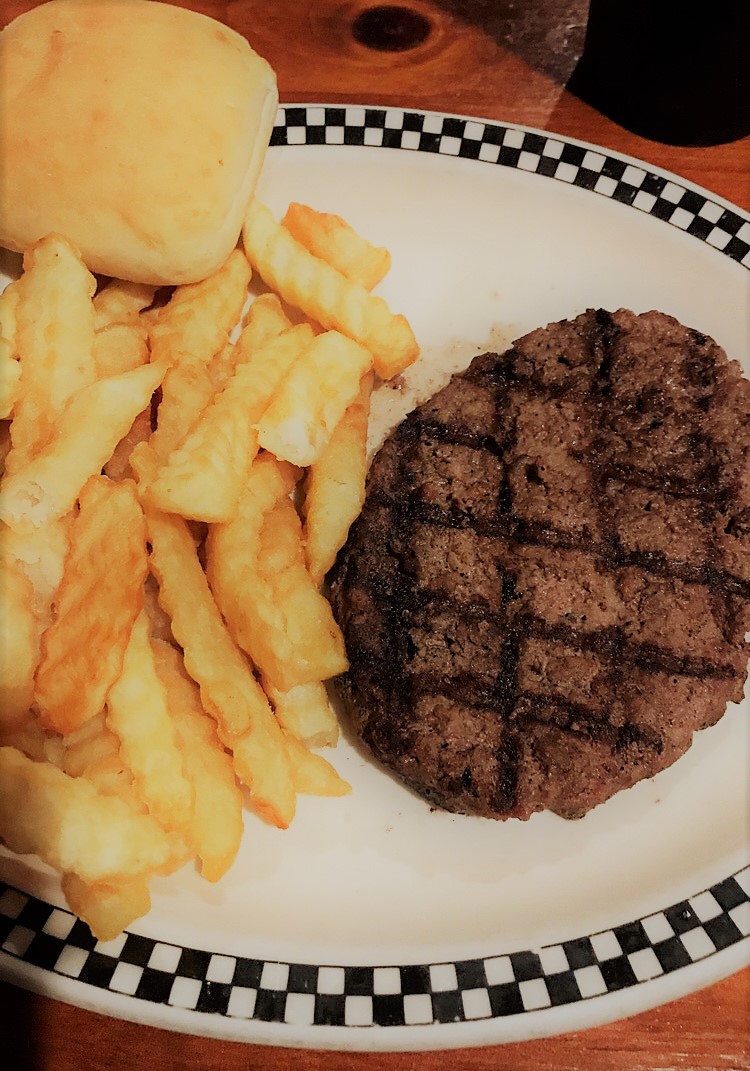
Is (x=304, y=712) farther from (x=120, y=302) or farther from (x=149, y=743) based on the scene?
(x=120, y=302)

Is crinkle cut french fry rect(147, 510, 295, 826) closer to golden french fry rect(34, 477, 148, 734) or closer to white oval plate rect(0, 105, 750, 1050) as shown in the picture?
golden french fry rect(34, 477, 148, 734)

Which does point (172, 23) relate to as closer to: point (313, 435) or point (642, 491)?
point (313, 435)

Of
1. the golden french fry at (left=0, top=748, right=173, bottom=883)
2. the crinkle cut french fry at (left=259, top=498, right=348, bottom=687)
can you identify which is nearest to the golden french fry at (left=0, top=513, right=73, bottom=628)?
the golden french fry at (left=0, top=748, right=173, bottom=883)

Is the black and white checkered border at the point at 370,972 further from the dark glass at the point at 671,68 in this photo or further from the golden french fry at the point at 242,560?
the dark glass at the point at 671,68

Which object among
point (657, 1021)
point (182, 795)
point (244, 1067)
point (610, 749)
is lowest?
point (244, 1067)

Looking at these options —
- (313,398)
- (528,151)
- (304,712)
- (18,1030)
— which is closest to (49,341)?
(313,398)

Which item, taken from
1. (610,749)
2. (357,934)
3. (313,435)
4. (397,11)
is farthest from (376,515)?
(397,11)
